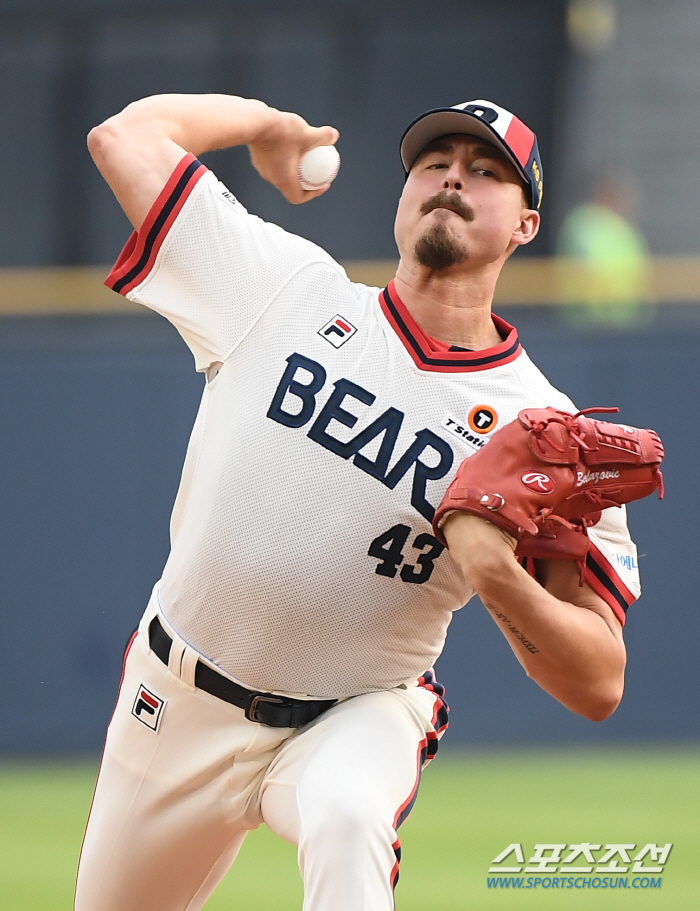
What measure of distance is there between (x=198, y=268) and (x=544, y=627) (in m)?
1.20

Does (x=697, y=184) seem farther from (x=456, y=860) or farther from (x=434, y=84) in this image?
(x=456, y=860)

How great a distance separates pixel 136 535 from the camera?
28.3ft

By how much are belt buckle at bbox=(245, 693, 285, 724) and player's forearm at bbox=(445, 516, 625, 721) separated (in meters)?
0.61

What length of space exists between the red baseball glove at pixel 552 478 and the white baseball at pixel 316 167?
106 centimetres

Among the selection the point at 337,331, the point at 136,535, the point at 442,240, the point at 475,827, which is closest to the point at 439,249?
the point at 442,240

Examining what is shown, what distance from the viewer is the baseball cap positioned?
3.47 meters

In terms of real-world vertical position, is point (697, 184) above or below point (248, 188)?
above

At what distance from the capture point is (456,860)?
5.90 metres

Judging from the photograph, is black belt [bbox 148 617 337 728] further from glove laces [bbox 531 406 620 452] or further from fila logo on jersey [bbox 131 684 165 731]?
glove laces [bbox 531 406 620 452]

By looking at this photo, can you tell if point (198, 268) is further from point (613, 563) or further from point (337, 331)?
point (613, 563)

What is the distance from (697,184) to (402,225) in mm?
9526

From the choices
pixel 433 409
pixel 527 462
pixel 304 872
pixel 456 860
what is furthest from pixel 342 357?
pixel 456 860

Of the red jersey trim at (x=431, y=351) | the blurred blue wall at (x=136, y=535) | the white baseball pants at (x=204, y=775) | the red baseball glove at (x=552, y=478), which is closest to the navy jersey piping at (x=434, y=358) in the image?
the red jersey trim at (x=431, y=351)

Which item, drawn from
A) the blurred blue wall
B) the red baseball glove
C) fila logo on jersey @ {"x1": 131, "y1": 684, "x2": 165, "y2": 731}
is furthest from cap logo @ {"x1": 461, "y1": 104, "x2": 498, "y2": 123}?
the blurred blue wall
